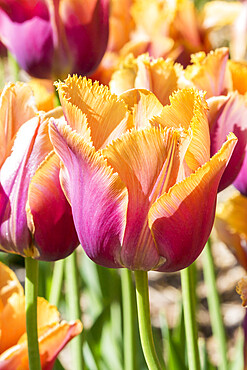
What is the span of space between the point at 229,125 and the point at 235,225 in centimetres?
21

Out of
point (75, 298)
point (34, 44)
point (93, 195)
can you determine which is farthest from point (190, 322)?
point (34, 44)

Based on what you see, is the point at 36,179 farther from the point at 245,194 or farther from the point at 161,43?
the point at 161,43

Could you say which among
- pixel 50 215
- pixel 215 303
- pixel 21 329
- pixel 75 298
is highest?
pixel 50 215

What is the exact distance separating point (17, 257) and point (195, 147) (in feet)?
4.44

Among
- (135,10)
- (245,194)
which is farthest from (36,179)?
(135,10)

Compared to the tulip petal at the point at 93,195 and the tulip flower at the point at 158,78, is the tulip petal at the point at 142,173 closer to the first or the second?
the tulip petal at the point at 93,195

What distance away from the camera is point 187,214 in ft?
1.33

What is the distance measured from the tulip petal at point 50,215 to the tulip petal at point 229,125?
0.14 meters

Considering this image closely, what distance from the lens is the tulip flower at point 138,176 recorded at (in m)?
0.39

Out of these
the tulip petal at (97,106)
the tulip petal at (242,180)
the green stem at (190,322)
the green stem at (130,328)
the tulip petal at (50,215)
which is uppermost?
the tulip petal at (97,106)

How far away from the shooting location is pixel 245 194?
68cm

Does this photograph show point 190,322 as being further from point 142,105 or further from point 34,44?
point 34,44

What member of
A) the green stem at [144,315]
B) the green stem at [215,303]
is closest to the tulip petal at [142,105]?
the green stem at [144,315]

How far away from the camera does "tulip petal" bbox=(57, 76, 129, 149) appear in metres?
0.42
